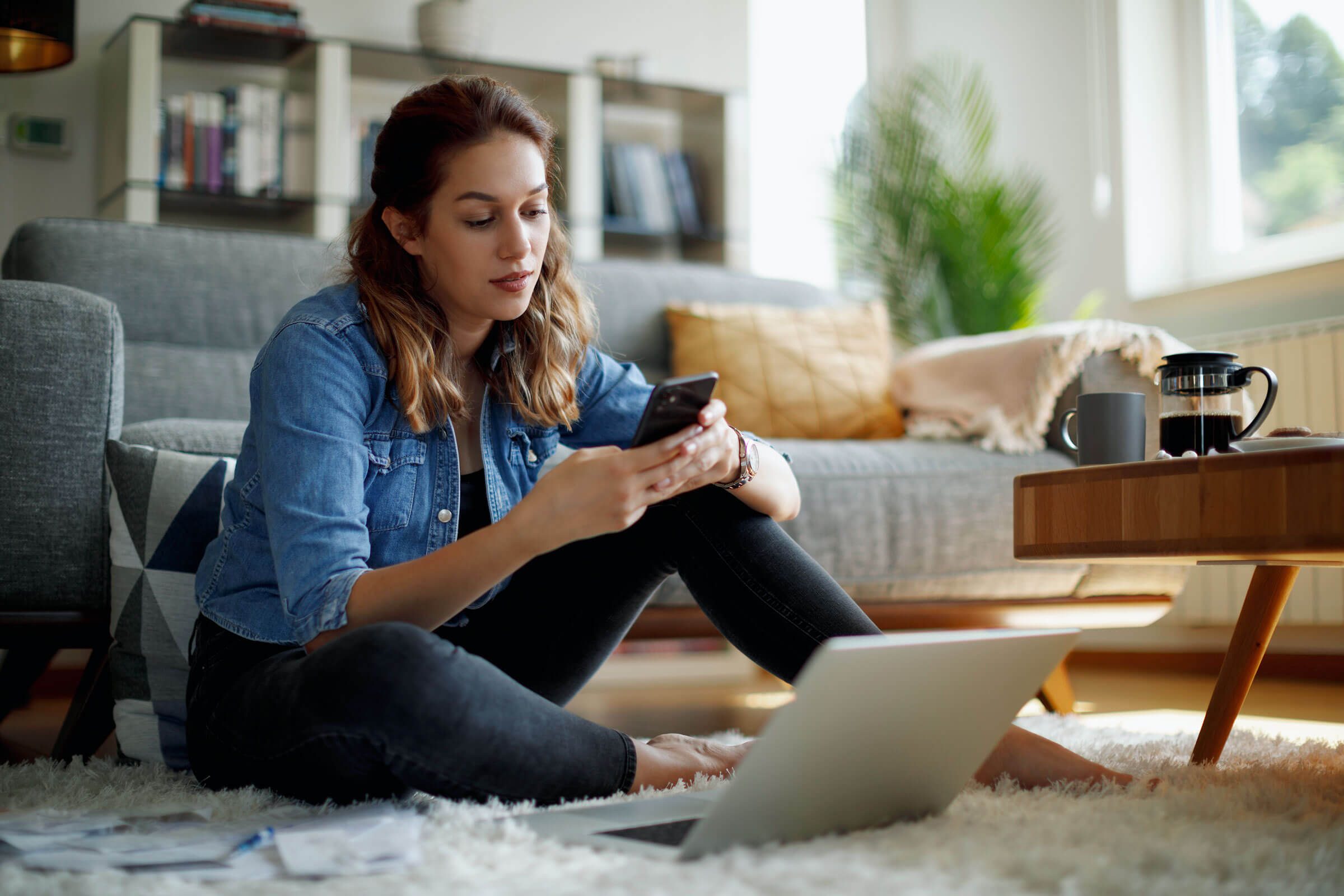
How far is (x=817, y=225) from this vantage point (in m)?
3.92

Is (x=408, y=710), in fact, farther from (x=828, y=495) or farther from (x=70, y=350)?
(x=828, y=495)

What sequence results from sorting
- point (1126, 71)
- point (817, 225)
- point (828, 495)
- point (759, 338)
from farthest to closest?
point (817, 225) → point (1126, 71) → point (759, 338) → point (828, 495)

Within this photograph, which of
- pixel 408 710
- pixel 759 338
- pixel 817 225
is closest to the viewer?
pixel 408 710

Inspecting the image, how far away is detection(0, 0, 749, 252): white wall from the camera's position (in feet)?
10.2

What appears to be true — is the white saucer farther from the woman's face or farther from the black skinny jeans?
the woman's face

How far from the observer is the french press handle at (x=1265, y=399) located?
1.13m

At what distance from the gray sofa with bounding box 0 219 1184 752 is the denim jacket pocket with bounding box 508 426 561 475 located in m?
0.27

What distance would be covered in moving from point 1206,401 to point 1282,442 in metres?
0.13

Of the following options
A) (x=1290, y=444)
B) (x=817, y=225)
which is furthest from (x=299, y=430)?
(x=817, y=225)

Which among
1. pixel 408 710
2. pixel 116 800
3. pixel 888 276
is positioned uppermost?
pixel 888 276

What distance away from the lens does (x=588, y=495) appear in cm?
93

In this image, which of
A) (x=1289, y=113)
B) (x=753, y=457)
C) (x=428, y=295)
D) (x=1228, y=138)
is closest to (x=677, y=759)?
(x=753, y=457)

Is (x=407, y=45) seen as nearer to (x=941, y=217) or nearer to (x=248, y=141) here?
(x=248, y=141)

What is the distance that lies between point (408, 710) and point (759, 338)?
154 cm
